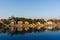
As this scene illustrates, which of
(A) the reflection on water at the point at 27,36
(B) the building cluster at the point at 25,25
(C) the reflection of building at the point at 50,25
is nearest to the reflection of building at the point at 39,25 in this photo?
(B) the building cluster at the point at 25,25

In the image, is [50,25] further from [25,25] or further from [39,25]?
[25,25]

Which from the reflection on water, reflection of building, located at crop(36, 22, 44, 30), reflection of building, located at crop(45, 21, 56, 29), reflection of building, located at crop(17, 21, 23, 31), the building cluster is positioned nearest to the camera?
the reflection on water

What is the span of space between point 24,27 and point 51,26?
1529mm

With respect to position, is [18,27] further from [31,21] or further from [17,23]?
[31,21]

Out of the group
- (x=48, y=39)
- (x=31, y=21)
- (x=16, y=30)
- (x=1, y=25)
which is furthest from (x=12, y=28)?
(x=48, y=39)

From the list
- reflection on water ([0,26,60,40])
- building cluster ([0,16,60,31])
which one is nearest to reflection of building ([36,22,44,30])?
building cluster ([0,16,60,31])

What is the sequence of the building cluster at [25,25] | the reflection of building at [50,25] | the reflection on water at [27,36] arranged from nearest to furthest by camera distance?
the reflection on water at [27,36] < the building cluster at [25,25] < the reflection of building at [50,25]

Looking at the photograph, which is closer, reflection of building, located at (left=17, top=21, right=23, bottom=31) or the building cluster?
the building cluster

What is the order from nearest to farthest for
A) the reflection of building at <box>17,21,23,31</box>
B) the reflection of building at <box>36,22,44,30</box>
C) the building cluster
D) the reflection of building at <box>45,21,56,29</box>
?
the building cluster < the reflection of building at <box>17,21,23,31</box> < the reflection of building at <box>36,22,44,30</box> < the reflection of building at <box>45,21,56,29</box>

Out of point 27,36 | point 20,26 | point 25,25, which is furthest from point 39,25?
point 27,36

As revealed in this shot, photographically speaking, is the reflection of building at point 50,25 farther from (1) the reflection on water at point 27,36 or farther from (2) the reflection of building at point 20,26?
(1) the reflection on water at point 27,36

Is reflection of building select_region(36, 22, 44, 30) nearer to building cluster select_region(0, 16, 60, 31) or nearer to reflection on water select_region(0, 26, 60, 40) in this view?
building cluster select_region(0, 16, 60, 31)

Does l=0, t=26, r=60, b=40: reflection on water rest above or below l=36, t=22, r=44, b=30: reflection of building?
below

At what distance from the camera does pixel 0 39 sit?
436 cm
